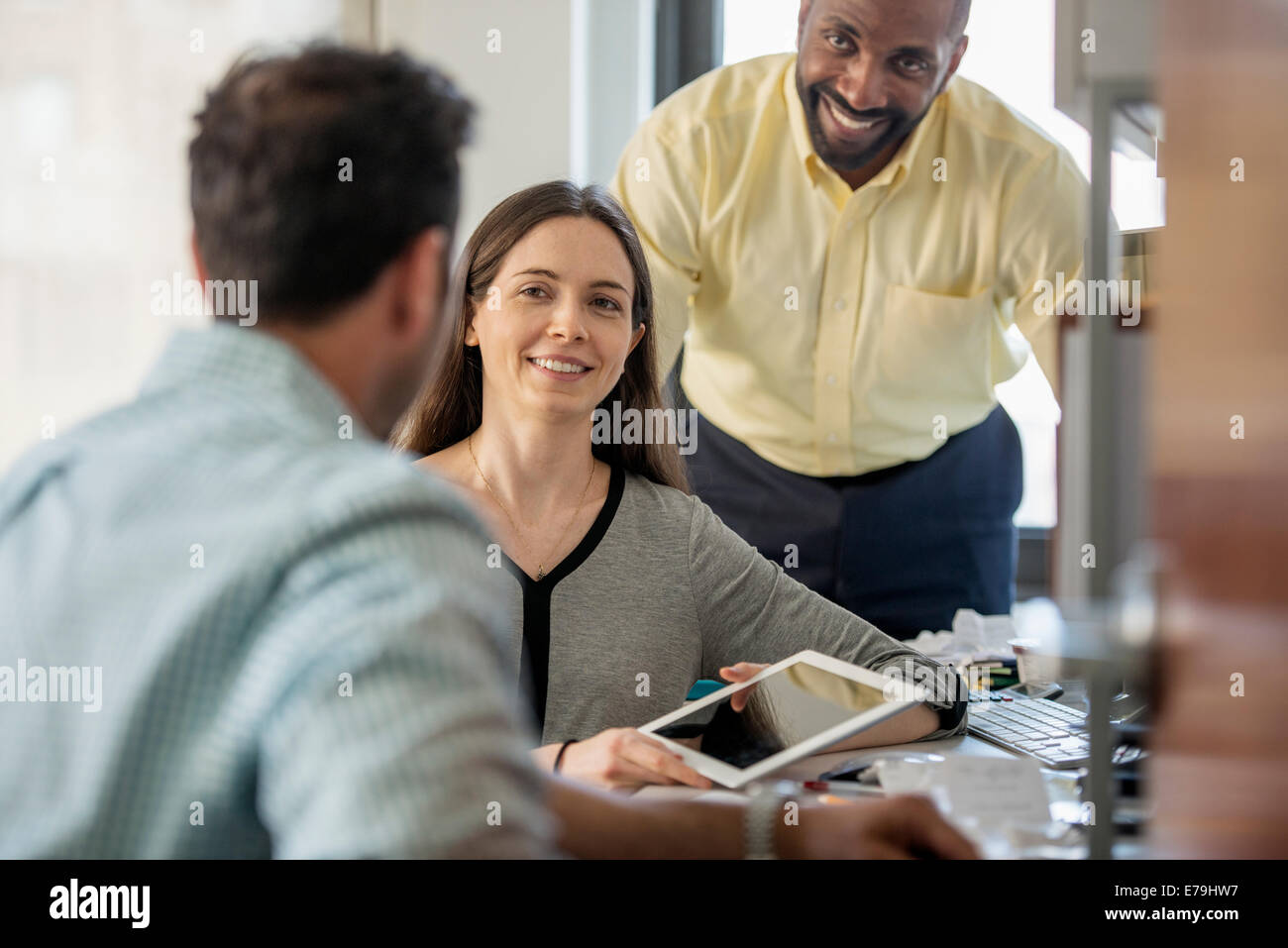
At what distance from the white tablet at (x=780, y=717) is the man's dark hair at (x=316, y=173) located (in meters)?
0.58

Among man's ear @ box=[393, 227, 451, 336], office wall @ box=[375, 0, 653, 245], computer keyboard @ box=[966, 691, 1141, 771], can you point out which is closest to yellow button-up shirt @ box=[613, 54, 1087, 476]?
office wall @ box=[375, 0, 653, 245]

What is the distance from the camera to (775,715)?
3.77ft

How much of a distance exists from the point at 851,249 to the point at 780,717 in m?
1.13

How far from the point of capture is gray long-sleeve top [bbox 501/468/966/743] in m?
1.36

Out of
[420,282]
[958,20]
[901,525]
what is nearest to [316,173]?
[420,282]

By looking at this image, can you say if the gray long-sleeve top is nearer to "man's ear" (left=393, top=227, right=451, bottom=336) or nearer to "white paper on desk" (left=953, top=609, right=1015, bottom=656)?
"white paper on desk" (left=953, top=609, right=1015, bottom=656)

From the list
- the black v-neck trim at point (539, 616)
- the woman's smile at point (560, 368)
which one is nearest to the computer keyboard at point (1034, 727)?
the black v-neck trim at point (539, 616)

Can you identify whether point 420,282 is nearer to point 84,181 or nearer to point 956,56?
point 956,56

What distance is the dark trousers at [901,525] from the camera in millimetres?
2088

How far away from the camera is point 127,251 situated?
7.95 ft

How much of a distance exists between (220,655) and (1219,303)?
472 millimetres

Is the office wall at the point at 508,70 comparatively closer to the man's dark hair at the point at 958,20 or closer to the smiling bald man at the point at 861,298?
the smiling bald man at the point at 861,298

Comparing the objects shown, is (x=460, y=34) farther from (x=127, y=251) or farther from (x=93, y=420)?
(x=93, y=420)
